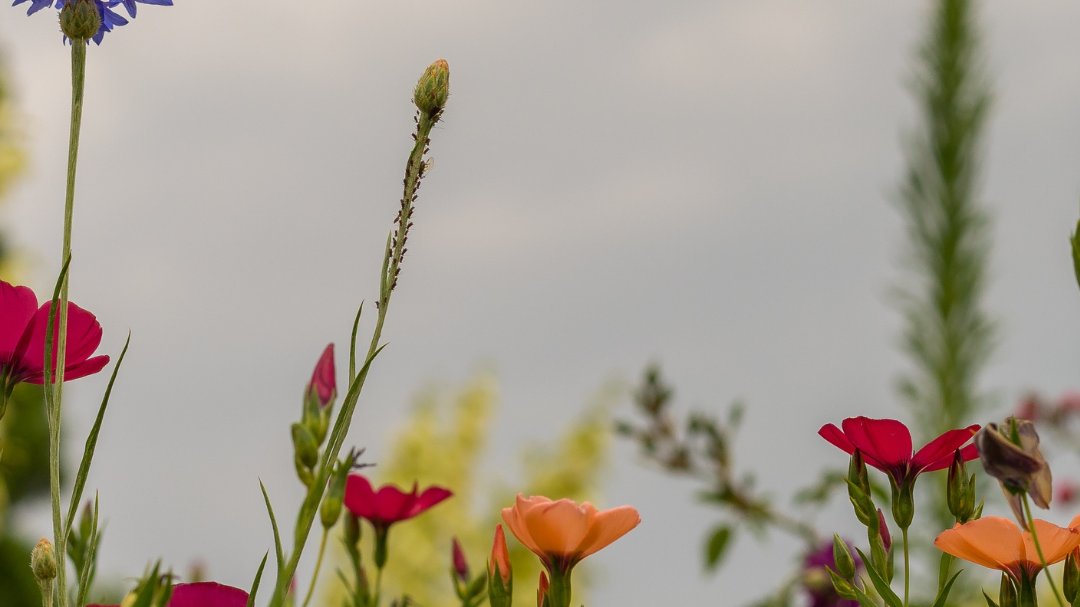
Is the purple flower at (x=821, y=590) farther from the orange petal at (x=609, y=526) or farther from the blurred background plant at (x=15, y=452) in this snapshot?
the blurred background plant at (x=15, y=452)

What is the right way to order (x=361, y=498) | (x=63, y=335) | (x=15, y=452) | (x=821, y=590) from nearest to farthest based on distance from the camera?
1. (x=63, y=335)
2. (x=361, y=498)
3. (x=821, y=590)
4. (x=15, y=452)

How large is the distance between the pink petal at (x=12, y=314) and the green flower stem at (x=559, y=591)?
15.2 inches

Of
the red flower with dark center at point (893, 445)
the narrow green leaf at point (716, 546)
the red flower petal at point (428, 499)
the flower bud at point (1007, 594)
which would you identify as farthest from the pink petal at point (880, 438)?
the narrow green leaf at point (716, 546)

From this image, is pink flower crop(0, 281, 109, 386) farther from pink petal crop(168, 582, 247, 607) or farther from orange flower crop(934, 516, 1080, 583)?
orange flower crop(934, 516, 1080, 583)

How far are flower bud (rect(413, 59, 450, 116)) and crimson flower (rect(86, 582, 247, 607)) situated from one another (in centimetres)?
32

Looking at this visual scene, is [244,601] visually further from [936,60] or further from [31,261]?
[31,261]

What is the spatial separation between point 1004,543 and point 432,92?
0.46m

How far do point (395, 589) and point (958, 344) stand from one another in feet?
14.4

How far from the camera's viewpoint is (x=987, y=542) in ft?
2.29

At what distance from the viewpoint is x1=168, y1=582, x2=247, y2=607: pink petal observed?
2.24 ft

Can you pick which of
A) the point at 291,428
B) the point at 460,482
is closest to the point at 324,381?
the point at 291,428

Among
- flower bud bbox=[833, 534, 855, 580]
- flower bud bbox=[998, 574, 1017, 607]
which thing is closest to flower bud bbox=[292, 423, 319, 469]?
flower bud bbox=[833, 534, 855, 580]

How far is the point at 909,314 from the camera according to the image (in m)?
5.03

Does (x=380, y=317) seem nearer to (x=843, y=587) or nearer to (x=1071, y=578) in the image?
(x=843, y=587)
